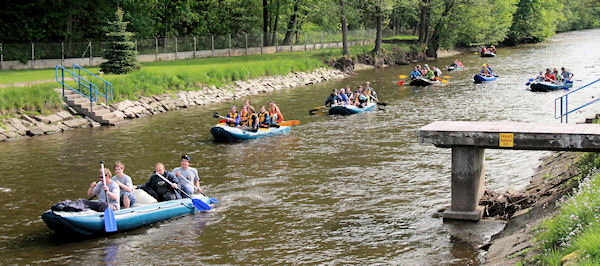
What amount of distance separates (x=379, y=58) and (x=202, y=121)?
Answer: 3044 centimetres

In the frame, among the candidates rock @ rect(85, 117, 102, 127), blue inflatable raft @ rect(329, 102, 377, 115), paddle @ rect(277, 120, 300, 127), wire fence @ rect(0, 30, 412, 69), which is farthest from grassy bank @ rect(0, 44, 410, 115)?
blue inflatable raft @ rect(329, 102, 377, 115)

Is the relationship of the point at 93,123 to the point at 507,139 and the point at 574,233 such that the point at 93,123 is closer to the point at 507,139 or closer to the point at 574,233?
the point at 507,139

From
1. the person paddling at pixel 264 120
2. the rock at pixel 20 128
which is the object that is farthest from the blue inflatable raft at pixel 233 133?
the rock at pixel 20 128

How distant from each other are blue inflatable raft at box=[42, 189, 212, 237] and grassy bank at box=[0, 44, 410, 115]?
43.2ft

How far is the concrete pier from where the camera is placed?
11461mm

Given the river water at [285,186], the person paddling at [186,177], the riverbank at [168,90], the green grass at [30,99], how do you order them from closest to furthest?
the river water at [285,186]
the person paddling at [186,177]
the green grass at [30,99]
the riverbank at [168,90]

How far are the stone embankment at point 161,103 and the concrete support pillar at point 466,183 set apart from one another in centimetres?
1705

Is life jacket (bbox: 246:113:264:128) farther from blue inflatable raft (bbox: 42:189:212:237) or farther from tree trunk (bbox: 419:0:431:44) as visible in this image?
tree trunk (bbox: 419:0:431:44)

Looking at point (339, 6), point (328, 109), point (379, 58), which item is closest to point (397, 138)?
point (328, 109)

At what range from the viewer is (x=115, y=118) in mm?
27562

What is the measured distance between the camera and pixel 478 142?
39.4 ft

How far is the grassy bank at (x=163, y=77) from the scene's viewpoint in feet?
84.2

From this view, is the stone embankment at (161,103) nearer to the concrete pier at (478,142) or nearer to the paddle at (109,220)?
the paddle at (109,220)

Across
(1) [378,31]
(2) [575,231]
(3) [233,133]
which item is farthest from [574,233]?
(1) [378,31]
